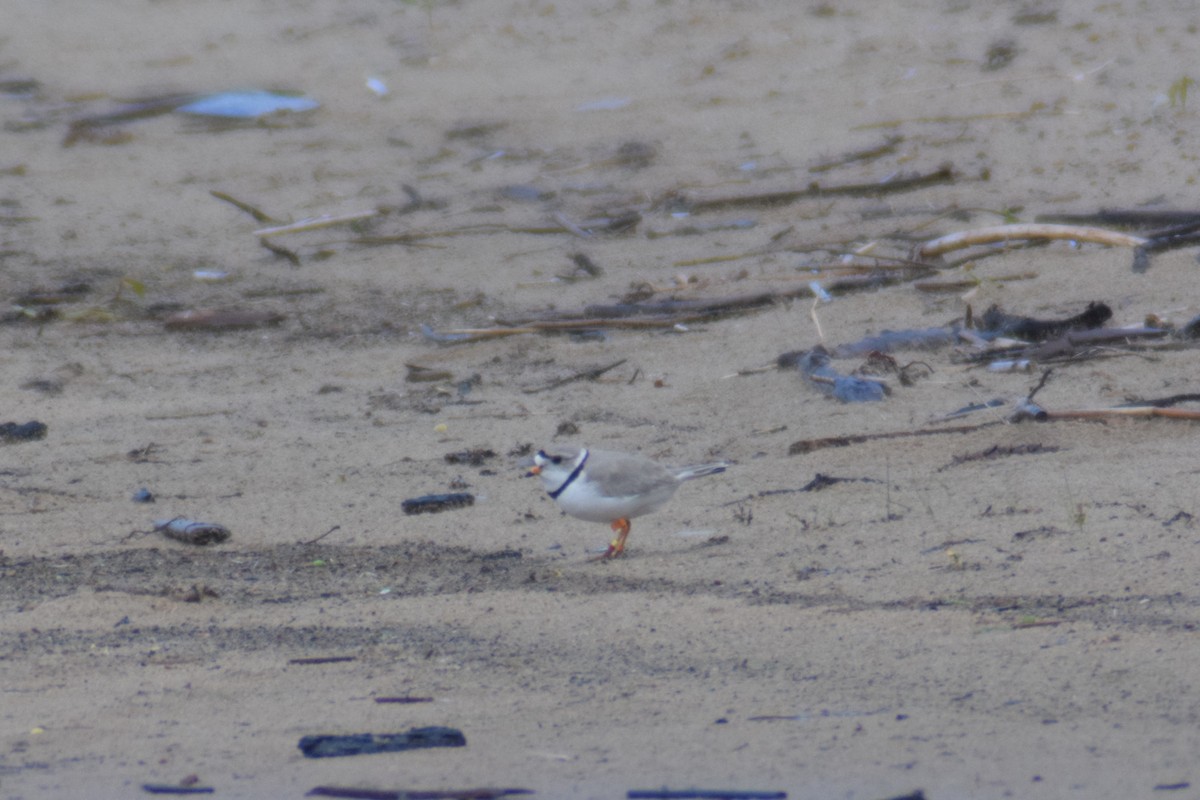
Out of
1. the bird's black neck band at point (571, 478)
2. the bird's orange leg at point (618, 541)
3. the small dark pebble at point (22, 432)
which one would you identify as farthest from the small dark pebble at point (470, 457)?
the small dark pebble at point (22, 432)

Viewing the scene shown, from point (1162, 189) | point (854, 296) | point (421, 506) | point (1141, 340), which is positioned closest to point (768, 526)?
point (421, 506)

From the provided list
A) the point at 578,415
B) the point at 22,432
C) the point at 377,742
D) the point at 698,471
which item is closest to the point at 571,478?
the point at 698,471

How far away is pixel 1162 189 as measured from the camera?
8.70 metres

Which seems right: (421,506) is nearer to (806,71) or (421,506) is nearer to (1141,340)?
(1141,340)

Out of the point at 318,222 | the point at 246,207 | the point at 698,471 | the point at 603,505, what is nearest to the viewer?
the point at 603,505

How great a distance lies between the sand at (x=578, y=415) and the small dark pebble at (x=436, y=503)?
0.34ft

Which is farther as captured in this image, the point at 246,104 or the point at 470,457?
the point at 246,104

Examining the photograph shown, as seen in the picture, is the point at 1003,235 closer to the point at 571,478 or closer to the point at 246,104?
the point at 571,478

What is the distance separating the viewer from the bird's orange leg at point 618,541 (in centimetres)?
468

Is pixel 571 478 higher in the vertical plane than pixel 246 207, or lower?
lower

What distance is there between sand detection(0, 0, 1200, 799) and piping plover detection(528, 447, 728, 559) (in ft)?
0.56

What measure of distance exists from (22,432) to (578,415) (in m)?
2.61

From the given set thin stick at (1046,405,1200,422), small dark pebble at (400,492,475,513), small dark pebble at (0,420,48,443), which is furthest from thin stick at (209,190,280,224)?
thin stick at (1046,405,1200,422)

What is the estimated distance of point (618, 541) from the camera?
4.69 meters
